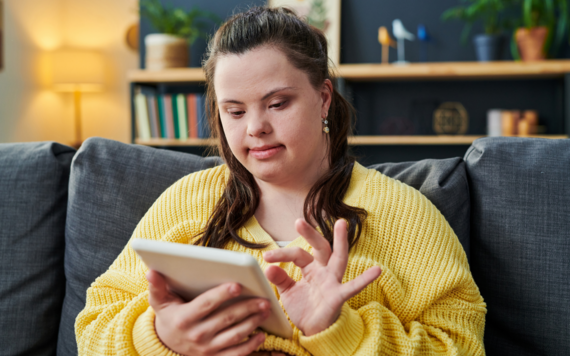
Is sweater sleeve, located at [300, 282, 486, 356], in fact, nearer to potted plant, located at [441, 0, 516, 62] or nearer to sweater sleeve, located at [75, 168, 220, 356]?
sweater sleeve, located at [75, 168, 220, 356]

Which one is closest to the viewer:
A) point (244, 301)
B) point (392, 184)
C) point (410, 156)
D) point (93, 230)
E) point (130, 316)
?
point (244, 301)

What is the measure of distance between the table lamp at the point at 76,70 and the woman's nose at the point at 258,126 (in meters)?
3.40

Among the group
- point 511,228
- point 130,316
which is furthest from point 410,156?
point 130,316

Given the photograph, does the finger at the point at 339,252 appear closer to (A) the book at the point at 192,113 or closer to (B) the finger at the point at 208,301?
(B) the finger at the point at 208,301

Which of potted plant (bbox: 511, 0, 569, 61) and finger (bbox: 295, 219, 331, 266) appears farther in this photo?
potted plant (bbox: 511, 0, 569, 61)

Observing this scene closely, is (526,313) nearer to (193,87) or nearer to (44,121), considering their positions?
(193,87)

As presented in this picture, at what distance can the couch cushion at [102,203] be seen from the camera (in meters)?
1.33

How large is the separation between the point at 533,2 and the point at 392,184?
230 cm

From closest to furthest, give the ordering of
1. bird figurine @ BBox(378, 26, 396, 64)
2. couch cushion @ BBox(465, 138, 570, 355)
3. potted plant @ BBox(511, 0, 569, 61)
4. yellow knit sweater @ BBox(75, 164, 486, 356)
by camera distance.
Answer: yellow knit sweater @ BBox(75, 164, 486, 356) → couch cushion @ BBox(465, 138, 570, 355) → potted plant @ BBox(511, 0, 569, 61) → bird figurine @ BBox(378, 26, 396, 64)

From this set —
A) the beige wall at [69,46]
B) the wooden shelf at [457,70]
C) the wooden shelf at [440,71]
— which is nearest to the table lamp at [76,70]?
the beige wall at [69,46]

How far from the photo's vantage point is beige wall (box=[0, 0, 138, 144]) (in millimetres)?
3973

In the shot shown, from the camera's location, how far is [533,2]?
287 centimetres

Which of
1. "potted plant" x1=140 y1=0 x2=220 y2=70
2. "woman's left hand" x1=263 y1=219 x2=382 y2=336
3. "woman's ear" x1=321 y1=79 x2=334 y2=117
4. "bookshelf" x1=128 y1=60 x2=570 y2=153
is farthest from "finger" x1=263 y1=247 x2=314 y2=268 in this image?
"potted plant" x1=140 y1=0 x2=220 y2=70

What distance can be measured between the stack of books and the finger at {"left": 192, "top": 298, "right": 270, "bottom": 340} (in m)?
2.60
